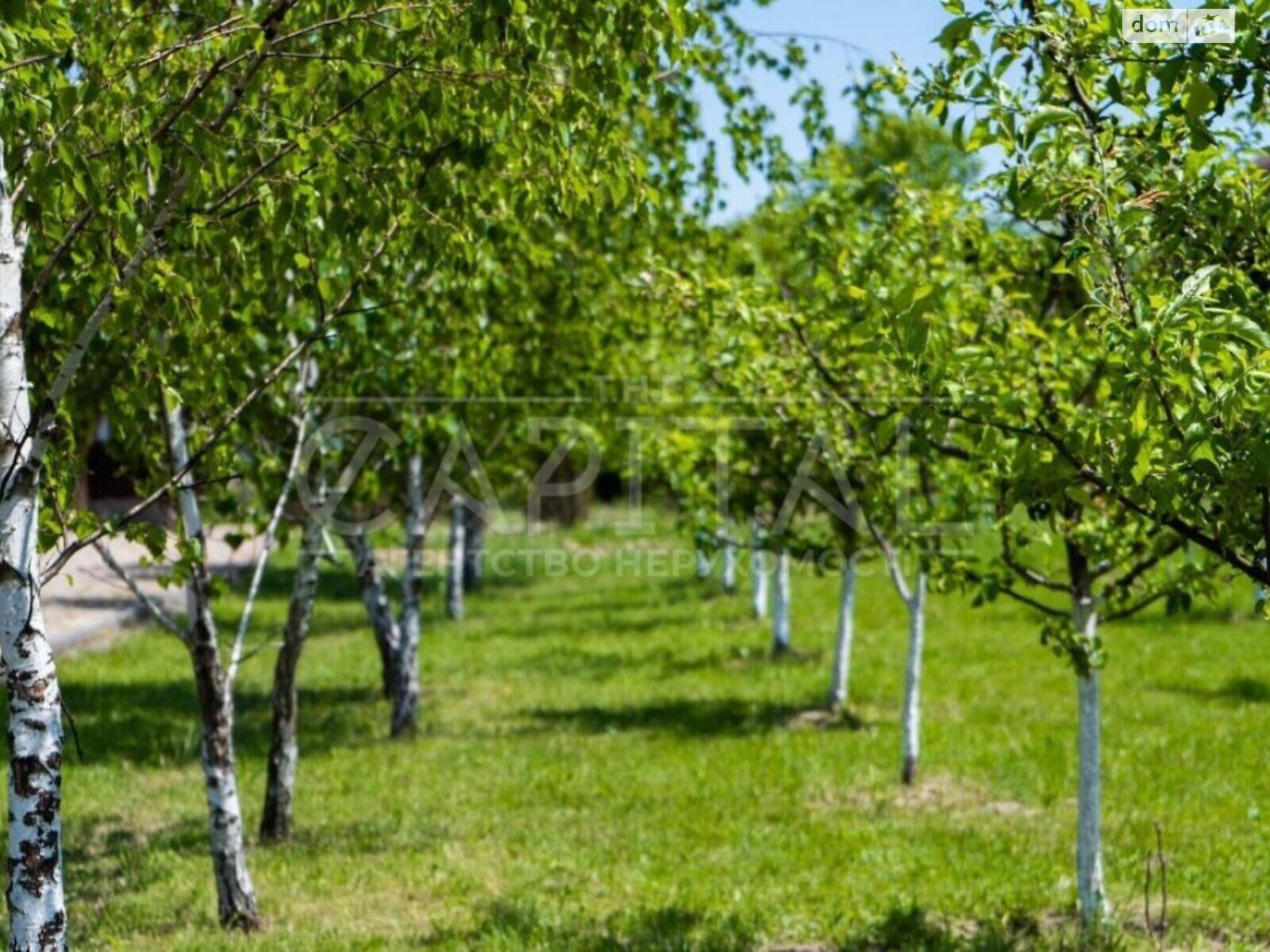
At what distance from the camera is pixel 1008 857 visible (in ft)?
34.2

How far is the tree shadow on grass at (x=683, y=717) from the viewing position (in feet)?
51.2

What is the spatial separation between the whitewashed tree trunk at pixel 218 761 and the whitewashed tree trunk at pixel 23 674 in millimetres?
3206

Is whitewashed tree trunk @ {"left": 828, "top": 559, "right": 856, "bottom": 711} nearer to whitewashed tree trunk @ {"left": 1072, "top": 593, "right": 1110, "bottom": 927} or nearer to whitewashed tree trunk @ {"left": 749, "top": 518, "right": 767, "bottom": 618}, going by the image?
whitewashed tree trunk @ {"left": 749, "top": 518, "right": 767, "bottom": 618}

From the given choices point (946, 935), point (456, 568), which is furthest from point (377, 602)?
point (946, 935)

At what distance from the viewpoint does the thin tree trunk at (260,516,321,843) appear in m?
10.6

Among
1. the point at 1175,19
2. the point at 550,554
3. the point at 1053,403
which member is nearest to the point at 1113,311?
the point at 1175,19

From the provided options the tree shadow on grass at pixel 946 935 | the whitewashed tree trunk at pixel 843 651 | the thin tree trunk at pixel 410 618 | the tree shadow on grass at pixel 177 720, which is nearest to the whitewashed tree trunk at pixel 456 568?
the tree shadow on grass at pixel 177 720

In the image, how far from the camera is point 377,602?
53.4ft

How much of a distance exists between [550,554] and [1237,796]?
73.4 ft

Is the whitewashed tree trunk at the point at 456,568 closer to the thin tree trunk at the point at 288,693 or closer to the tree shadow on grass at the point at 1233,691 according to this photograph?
the tree shadow on grass at the point at 1233,691

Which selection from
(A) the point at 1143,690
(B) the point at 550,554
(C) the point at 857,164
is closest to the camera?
(A) the point at 1143,690

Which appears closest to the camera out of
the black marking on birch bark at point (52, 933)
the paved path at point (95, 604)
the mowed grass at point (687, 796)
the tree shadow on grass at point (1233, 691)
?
the black marking on birch bark at point (52, 933)

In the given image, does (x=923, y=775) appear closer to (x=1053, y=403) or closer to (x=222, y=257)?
(x=1053, y=403)

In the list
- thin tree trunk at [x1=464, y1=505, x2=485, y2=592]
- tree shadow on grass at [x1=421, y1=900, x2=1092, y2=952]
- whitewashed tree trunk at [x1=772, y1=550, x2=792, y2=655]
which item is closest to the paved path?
thin tree trunk at [x1=464, y1=505, x2=485, y2=592]
